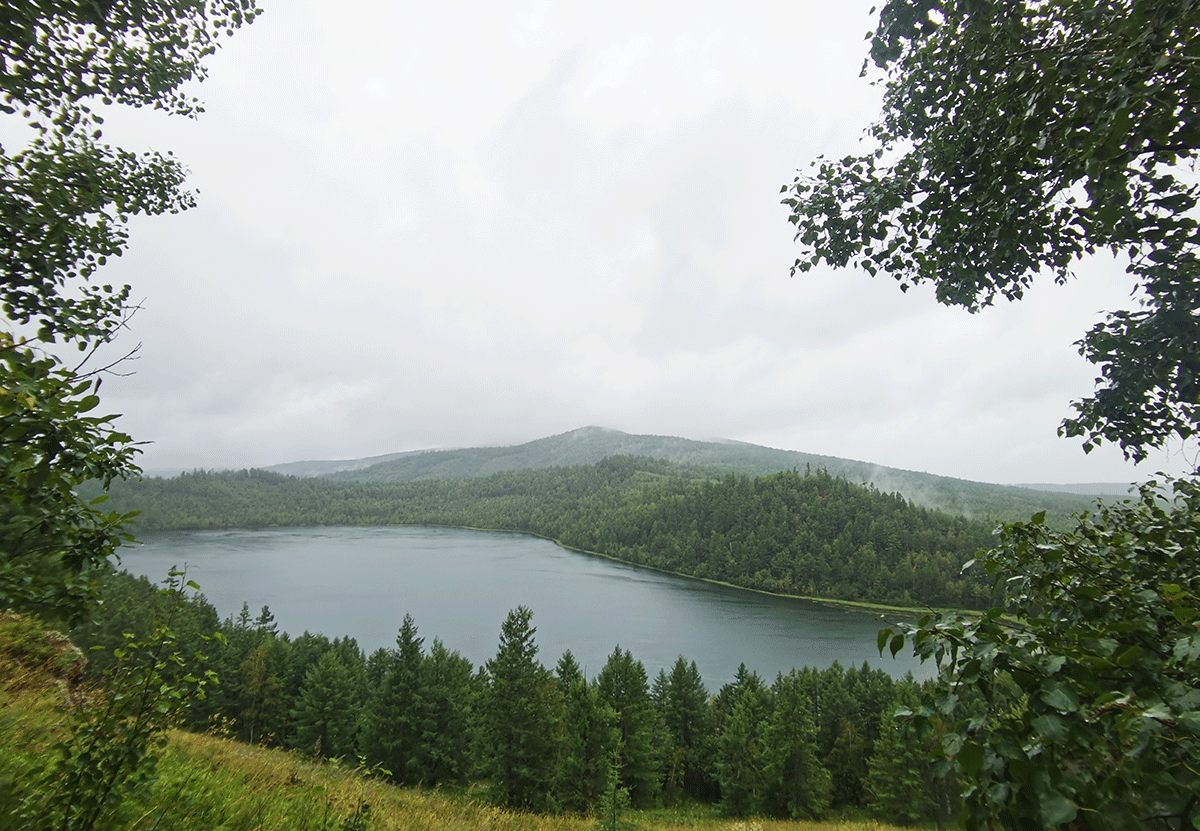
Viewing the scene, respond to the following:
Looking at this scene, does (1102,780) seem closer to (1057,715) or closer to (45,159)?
(1057,715)

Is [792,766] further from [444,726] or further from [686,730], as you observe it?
[444,726]

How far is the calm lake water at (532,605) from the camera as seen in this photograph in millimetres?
50438

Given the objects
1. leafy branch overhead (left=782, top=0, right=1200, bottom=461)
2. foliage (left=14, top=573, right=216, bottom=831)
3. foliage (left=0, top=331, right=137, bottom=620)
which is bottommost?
foliage (left=14, top=573, right=216, bottom=831)

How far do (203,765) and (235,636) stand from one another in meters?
40.8

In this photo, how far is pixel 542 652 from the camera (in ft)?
153

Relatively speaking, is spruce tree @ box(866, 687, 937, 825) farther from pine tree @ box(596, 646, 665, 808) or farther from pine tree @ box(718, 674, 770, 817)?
pine tree @ box(596, 646, 665, 808)

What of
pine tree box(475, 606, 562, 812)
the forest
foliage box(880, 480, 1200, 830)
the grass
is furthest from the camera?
the forest

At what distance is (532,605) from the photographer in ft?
221

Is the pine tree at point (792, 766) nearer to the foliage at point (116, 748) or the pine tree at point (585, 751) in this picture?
the pine tree at point (585, 751)

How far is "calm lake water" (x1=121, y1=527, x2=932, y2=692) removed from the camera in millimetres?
50438

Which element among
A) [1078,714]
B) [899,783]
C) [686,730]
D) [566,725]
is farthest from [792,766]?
[1078,714]

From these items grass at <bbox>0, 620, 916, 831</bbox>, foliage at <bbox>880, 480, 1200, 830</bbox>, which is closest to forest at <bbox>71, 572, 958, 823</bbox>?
grass at <bbox>0, 620, 916, 831</bbox>

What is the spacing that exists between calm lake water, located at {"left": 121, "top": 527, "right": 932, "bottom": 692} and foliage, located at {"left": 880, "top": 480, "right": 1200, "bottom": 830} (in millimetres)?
39261

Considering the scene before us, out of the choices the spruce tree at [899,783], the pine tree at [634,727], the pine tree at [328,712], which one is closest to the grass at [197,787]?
the pine tree at [634,727]
